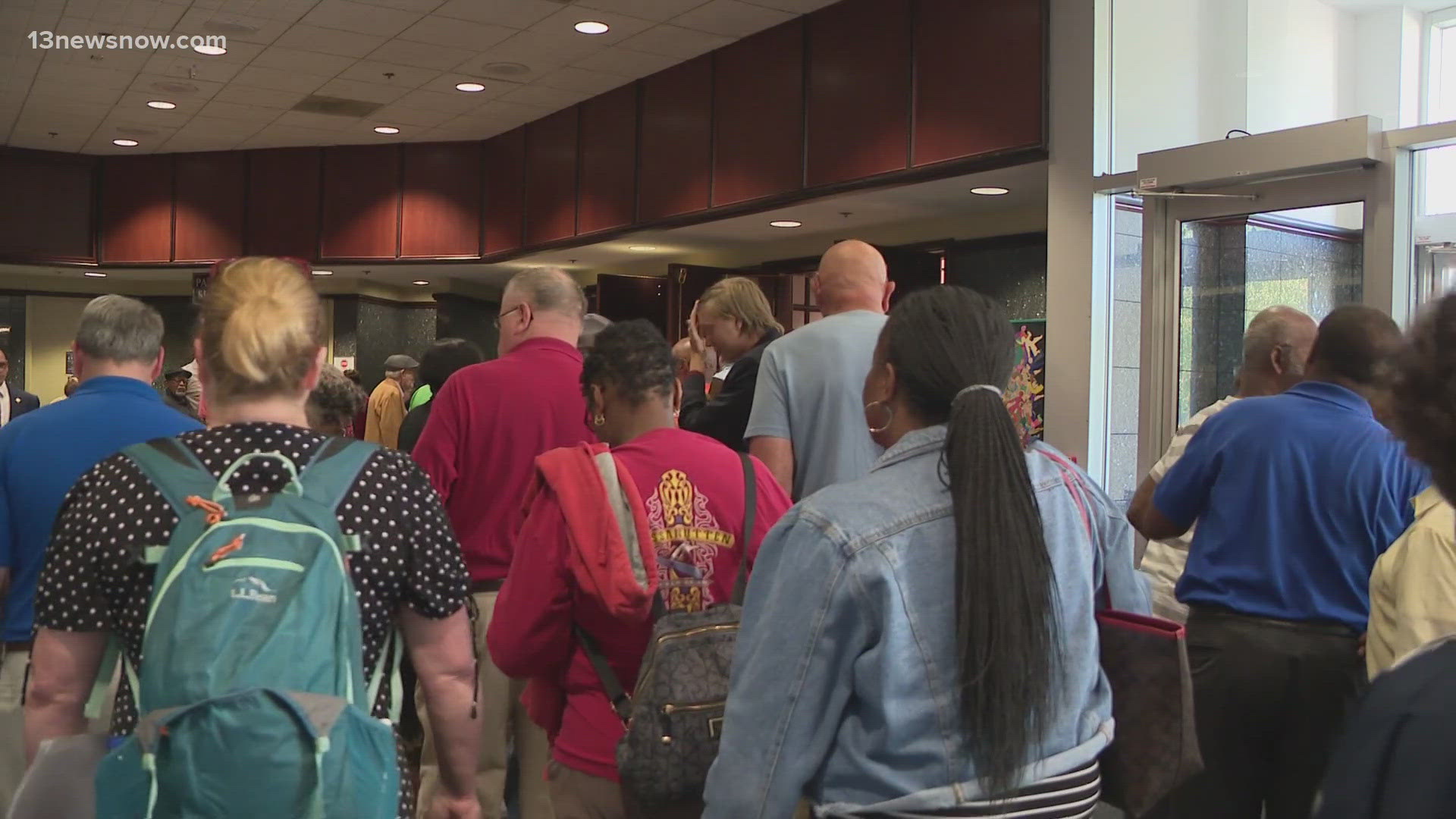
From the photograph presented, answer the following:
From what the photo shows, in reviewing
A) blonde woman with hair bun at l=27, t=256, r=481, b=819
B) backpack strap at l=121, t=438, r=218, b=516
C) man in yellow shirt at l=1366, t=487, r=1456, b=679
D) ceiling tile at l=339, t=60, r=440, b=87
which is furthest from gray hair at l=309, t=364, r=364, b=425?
ceiling tile at l=339, t=60, r=440, b=87

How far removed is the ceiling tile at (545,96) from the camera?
7.60 meters

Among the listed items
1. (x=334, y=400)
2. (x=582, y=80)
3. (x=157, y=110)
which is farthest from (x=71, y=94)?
(x=334, y=400)

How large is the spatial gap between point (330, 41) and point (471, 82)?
3.21 ft

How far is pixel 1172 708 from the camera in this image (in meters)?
1.50

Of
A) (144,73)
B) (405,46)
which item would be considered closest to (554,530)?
(405,46)

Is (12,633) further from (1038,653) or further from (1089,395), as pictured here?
(1089,395)

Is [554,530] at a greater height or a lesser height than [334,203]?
lesser

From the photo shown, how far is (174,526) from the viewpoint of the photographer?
149 cm

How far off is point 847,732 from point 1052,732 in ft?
0.77

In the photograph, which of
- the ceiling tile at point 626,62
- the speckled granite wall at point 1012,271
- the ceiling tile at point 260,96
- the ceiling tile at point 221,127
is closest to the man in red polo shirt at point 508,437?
the speckled granite wall at point 1012,271

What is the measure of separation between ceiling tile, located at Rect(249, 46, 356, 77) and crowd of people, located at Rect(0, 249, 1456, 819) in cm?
495

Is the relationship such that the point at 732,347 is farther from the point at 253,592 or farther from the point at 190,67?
the point at 190,67

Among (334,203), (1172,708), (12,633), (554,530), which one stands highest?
(334,203)

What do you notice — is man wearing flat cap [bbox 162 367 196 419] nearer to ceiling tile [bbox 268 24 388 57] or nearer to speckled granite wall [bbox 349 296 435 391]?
ceiling tile [bbox 268 24 388 57]
